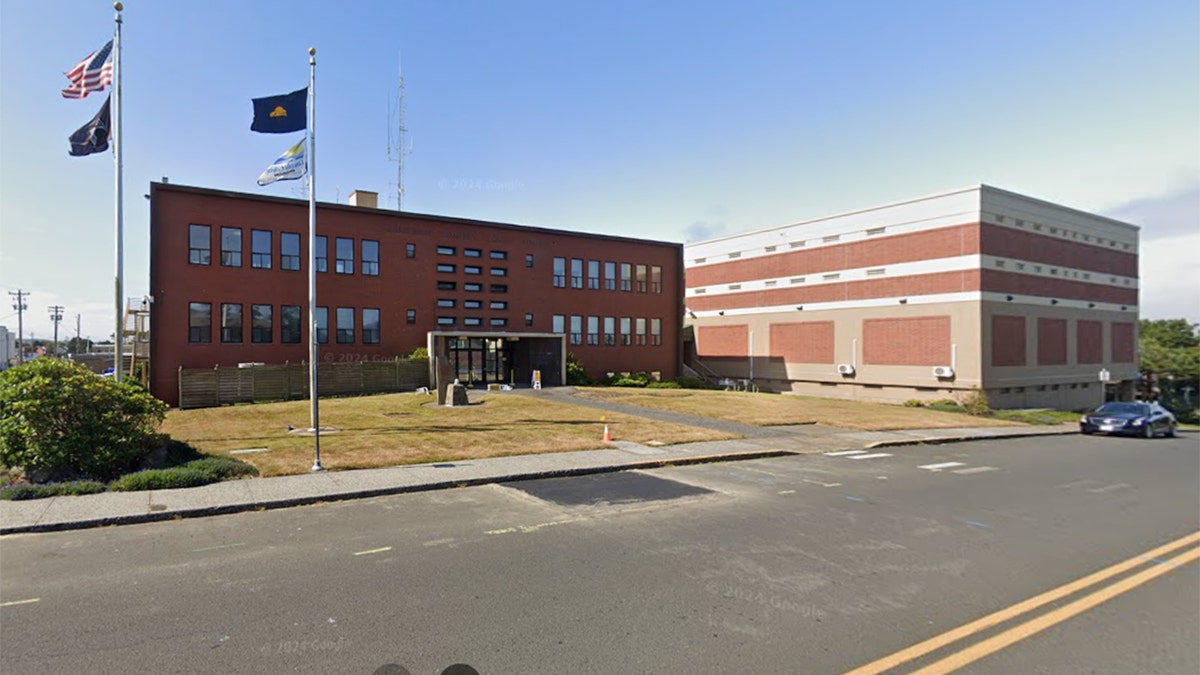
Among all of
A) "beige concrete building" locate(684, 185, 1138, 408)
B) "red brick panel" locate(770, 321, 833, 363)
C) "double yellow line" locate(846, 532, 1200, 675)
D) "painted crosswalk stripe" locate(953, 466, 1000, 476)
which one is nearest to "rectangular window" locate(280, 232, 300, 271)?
"painted crosswalk stripe" locate(953, 466, 1000, 476)

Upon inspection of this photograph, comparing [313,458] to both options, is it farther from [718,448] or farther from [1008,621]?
[1008,621]

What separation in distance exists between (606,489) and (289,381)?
74.4ft

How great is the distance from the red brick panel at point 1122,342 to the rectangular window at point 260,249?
199 ft

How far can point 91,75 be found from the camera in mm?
14711

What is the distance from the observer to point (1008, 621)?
15.7 feet

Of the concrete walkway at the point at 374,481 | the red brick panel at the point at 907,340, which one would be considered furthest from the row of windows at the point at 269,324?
the red brick panel at the point at 907,340

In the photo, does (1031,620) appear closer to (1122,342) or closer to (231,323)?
(231,323)

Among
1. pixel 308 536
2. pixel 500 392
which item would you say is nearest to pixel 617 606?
pixel 308 536

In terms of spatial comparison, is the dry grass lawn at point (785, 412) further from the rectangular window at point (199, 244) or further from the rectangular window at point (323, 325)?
the rectangular window at point (199, 244)

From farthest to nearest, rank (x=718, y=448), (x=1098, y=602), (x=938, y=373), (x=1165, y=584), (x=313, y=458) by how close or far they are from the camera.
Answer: (x=938, y=373), (x=718, y=448), (x=313, y=458), (x=1165, y=584), (x=1098, y=602)

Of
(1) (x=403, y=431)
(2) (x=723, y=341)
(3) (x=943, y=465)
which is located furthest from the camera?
(2) (x=723, y=341)

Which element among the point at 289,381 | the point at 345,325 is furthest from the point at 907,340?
the point at 289,381

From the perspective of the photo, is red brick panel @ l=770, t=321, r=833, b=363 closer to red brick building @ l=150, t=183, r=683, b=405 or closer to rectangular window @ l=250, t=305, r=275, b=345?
red brick building @ l=150, t=183, r=683, b=405

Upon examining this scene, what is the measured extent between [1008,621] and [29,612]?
7965mm
